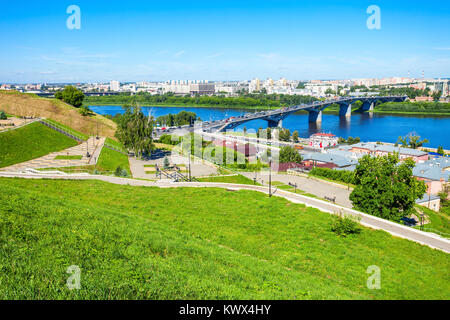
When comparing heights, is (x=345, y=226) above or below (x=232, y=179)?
above

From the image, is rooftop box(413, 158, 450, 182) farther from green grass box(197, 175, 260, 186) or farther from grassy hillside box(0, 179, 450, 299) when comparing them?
grassy hillside box(0, 179, 450, 299)

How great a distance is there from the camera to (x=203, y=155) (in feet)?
88.7

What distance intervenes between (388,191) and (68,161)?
18520mm

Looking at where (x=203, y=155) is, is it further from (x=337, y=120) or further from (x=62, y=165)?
(x=337, y=120)

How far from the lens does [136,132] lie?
24734mm

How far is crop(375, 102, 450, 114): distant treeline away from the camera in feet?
274

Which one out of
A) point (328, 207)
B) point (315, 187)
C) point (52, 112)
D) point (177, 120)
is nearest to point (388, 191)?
point (328, 207)

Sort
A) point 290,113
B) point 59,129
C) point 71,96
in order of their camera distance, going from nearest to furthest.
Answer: point 59,129 → point 71,96 → point 290,113

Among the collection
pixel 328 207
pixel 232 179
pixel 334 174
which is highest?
pixel 328 207

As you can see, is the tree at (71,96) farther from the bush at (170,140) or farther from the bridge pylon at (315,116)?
the bridge pylon at (315,116)

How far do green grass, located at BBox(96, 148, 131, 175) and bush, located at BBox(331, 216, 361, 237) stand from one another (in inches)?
563

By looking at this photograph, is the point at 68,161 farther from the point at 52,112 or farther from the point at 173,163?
the point at 52,112

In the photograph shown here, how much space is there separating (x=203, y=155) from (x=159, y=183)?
36.7 ft
